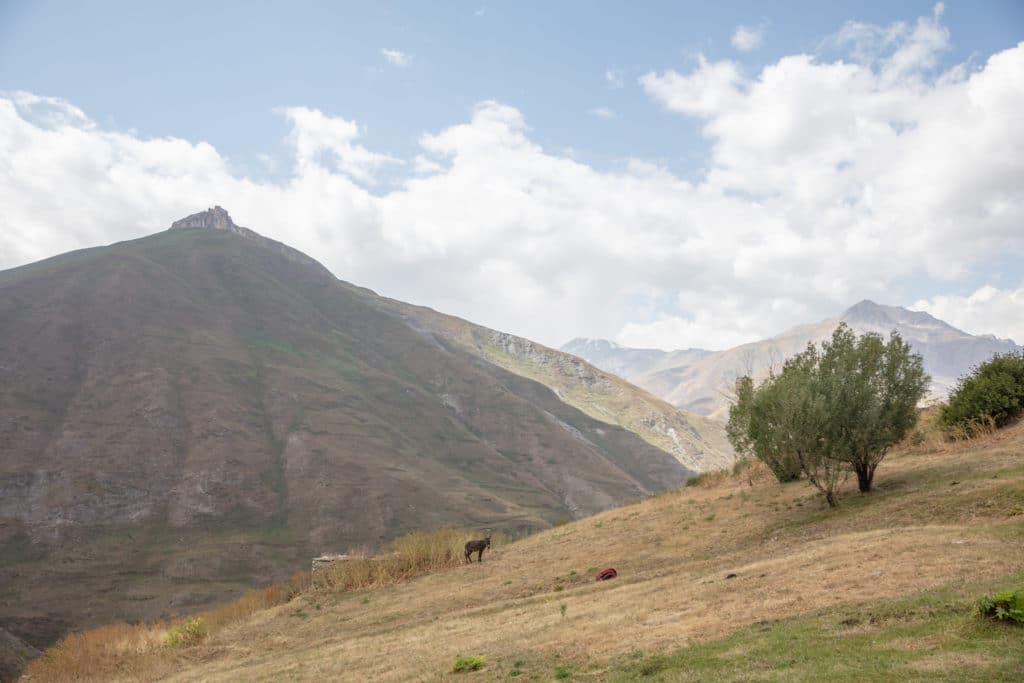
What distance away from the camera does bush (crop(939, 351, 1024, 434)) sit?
2736cm

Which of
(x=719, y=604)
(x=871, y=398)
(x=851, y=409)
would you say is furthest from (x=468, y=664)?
(x=871, y=398)

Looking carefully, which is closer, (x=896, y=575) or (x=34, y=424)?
(x=896, y=575)

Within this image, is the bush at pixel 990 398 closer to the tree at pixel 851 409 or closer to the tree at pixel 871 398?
the tree at pixel 871 398

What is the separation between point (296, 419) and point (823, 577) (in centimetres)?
11207

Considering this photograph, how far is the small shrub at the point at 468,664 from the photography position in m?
12.7

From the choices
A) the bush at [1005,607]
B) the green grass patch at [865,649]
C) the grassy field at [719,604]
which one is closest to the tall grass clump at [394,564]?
the grassy field at [719,604]

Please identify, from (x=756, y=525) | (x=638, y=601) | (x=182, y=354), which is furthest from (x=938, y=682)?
(x=182, y=354)

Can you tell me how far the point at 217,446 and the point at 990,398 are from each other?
331ft

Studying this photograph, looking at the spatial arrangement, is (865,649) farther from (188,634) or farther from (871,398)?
(188,634)

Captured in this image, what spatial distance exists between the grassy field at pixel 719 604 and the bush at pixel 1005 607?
313 millimetres

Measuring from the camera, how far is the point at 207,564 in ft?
253

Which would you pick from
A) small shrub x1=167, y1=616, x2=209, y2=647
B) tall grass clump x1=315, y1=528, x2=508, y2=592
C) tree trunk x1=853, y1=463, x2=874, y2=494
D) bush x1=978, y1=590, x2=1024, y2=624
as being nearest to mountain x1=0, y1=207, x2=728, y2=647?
tall grass clump x1=315, y1=528, x2=508, y2=592

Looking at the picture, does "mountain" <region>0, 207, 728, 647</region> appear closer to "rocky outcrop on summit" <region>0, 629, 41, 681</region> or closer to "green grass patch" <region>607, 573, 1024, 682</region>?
"rocky outcrop on summit" <region>0, 629, 41, 681</region>

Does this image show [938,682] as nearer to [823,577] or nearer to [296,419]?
[823,577]
